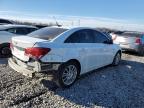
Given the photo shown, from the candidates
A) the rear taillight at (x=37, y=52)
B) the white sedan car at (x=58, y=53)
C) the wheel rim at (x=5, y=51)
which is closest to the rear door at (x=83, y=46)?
the white sedan car at (x=58, y=53)

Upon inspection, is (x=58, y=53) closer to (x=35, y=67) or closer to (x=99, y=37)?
(x=35, y=67)

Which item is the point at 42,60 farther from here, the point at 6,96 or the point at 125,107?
the point at 125,107

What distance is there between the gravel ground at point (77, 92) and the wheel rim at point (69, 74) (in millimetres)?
201

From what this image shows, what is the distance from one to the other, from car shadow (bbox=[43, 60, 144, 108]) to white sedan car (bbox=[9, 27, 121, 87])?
337 millimetres

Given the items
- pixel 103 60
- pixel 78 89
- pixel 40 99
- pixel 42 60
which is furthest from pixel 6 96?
pixel 103 60

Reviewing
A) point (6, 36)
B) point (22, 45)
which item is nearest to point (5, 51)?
point (6, 36)

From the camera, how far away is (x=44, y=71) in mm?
5980

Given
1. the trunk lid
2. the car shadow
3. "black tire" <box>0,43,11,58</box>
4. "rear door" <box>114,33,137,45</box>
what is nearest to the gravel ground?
the car shadow

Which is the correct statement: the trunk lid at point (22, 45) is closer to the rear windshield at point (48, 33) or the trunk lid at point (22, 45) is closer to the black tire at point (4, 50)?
the rear windshield at point (48, 33)

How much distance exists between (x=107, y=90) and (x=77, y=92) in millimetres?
879

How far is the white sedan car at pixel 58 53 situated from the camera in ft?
19.5

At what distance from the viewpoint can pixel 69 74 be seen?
6656 millimetres

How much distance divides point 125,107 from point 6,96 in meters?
2.72

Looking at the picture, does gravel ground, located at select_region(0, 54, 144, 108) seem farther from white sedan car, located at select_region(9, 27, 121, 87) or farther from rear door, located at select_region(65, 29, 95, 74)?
rear door, located at select_region(65, 29, 95, 74)
